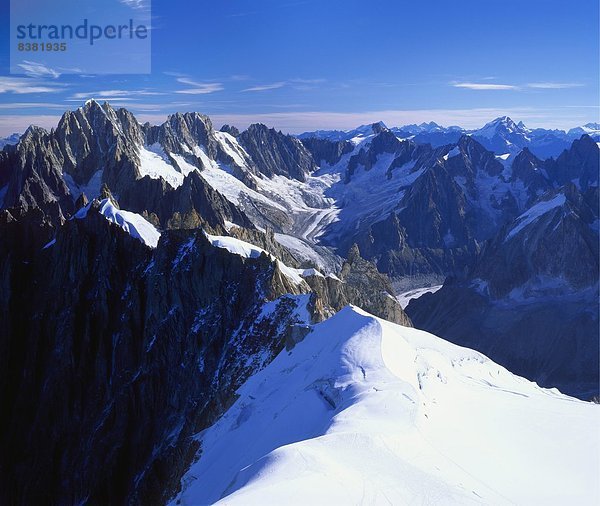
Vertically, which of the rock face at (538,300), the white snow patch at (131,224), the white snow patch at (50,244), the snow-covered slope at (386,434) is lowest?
the rock face at (538,300)

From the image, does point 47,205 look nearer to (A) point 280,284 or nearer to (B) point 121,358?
(B) point 121,358

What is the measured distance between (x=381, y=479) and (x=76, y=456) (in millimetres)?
55343

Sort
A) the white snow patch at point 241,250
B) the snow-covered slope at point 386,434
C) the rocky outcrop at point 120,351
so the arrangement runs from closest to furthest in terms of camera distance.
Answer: the snow-covered slope at point 386,434 < the rocky outcrop at point 120,351 < the white snow patch at point 241,250

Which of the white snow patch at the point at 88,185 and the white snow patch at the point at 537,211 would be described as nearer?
the white snow patch at the point at 537,211

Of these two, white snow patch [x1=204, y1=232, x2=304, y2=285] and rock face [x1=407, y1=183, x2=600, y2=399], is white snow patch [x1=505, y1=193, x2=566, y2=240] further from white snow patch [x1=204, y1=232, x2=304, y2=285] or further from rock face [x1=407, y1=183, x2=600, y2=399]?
white snow patch [x1=204, y1=232, x2=304, y2=285]

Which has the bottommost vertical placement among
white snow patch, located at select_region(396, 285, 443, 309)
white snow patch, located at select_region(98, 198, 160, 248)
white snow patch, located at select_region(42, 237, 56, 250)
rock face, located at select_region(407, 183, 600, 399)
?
white snow patch, located at select_region(396, 285, 443, 309)

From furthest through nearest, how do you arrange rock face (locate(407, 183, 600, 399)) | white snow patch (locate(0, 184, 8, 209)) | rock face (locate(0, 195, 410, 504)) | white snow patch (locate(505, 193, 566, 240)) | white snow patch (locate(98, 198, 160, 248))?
white snow patch (locate(0, 184, 8, 209))
white snow patch (locate(505, 193, 566, 240))
rock face (locate(407, 183, 600, 399))
white snow patch (locate(98, 198, 160, 248))
rock face (locate(0, 195, 410, 504))

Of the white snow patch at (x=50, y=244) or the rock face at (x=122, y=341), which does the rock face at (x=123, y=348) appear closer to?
the rock face at (x=122, y=341)

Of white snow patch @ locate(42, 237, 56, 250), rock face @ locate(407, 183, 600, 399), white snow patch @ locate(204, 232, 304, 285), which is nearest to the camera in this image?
white snow patch @ locate(204, 232, 304, 285)

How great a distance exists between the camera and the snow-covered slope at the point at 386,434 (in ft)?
74.6

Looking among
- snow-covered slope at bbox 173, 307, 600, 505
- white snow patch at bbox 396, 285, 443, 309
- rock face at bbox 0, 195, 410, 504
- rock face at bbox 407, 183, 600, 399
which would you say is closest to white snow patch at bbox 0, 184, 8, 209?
rock face at bbox 0, 195, 410, 504

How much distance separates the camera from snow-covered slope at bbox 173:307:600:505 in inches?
895

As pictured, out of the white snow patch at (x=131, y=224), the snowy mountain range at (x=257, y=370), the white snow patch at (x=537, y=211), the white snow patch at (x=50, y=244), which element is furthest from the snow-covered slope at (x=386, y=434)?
the white snow patch at (x=537, y=211)

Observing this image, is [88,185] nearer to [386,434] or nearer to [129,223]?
[129,223]
